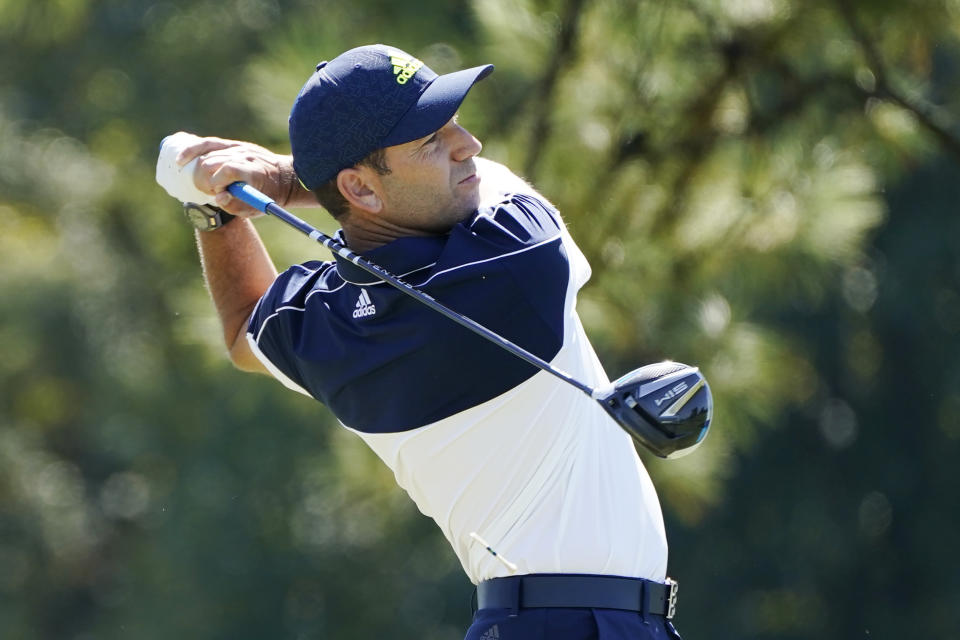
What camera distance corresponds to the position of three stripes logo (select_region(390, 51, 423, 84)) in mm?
2410

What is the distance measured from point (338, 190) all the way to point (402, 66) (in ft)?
0.71

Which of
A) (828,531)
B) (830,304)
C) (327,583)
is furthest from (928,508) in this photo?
(327,583)

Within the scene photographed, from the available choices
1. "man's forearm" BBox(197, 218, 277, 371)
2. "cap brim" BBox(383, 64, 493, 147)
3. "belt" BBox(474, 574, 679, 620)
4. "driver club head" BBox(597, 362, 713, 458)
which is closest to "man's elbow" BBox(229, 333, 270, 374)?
"man's forearm" BBox(197, 218, 277, 371)

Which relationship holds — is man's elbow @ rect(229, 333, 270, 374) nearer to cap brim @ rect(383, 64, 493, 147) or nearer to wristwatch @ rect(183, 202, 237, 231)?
wristwatch @ rect(183, 202, 237, 231)

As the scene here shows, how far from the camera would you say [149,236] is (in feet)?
21.7

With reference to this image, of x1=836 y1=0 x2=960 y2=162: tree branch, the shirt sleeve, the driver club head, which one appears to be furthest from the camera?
x1=836 y1=0 x2=960 y2=162: tree branch

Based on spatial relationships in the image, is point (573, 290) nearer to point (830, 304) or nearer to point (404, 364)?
point (404, 364)

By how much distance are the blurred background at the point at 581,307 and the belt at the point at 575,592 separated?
141 cm

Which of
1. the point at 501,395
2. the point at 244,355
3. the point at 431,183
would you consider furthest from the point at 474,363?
the point at 244,355

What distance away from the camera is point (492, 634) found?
2.38 metres

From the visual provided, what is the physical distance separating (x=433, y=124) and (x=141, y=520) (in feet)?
21.3

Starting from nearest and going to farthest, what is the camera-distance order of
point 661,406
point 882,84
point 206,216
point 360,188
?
point 661,406
point 360,188
point 206,216
point 882,84

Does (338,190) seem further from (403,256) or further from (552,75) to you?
(552,75)

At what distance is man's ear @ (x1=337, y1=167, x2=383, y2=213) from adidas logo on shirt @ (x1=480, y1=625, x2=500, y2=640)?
0.66 m
